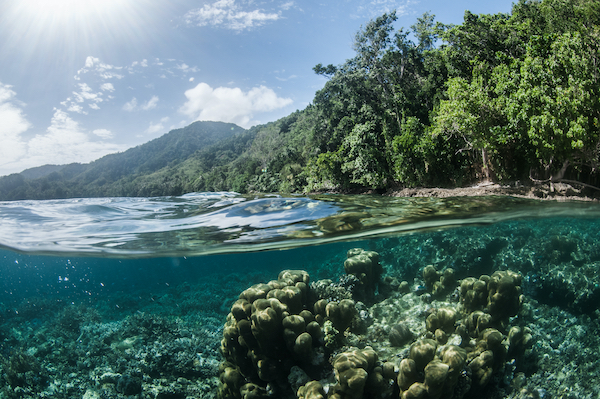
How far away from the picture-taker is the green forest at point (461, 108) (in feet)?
40.5

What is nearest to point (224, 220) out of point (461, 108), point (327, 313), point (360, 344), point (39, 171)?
point (327, 313)

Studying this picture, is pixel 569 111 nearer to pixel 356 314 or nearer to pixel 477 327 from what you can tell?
pixel 477 327

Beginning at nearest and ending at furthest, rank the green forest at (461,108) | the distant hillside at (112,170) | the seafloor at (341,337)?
the seafloor at (341,337), the green forest at (461,108), the distant hillside at (112,170)

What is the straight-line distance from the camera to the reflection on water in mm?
9422

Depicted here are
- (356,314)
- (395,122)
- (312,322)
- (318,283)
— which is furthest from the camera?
(395,122)

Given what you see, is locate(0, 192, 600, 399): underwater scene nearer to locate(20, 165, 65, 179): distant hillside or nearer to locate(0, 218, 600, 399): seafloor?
locate(0, 218, 600, 399): seafloor

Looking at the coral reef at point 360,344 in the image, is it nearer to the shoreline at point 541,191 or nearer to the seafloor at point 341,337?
the seafloor at point 341,337

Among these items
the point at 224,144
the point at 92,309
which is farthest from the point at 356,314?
the point at 224,144

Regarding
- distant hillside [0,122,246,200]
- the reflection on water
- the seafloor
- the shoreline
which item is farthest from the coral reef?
distant hillside [0,122,246,200]

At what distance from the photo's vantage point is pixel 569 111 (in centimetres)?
1156

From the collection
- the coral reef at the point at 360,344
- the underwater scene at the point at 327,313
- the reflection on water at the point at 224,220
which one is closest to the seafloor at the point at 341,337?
the underwater scene at the point at 327,313

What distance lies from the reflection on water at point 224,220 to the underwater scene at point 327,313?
56 mm

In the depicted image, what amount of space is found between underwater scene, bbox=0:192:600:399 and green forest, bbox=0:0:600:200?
10.4ft

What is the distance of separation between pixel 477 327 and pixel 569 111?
9061 millimetres
